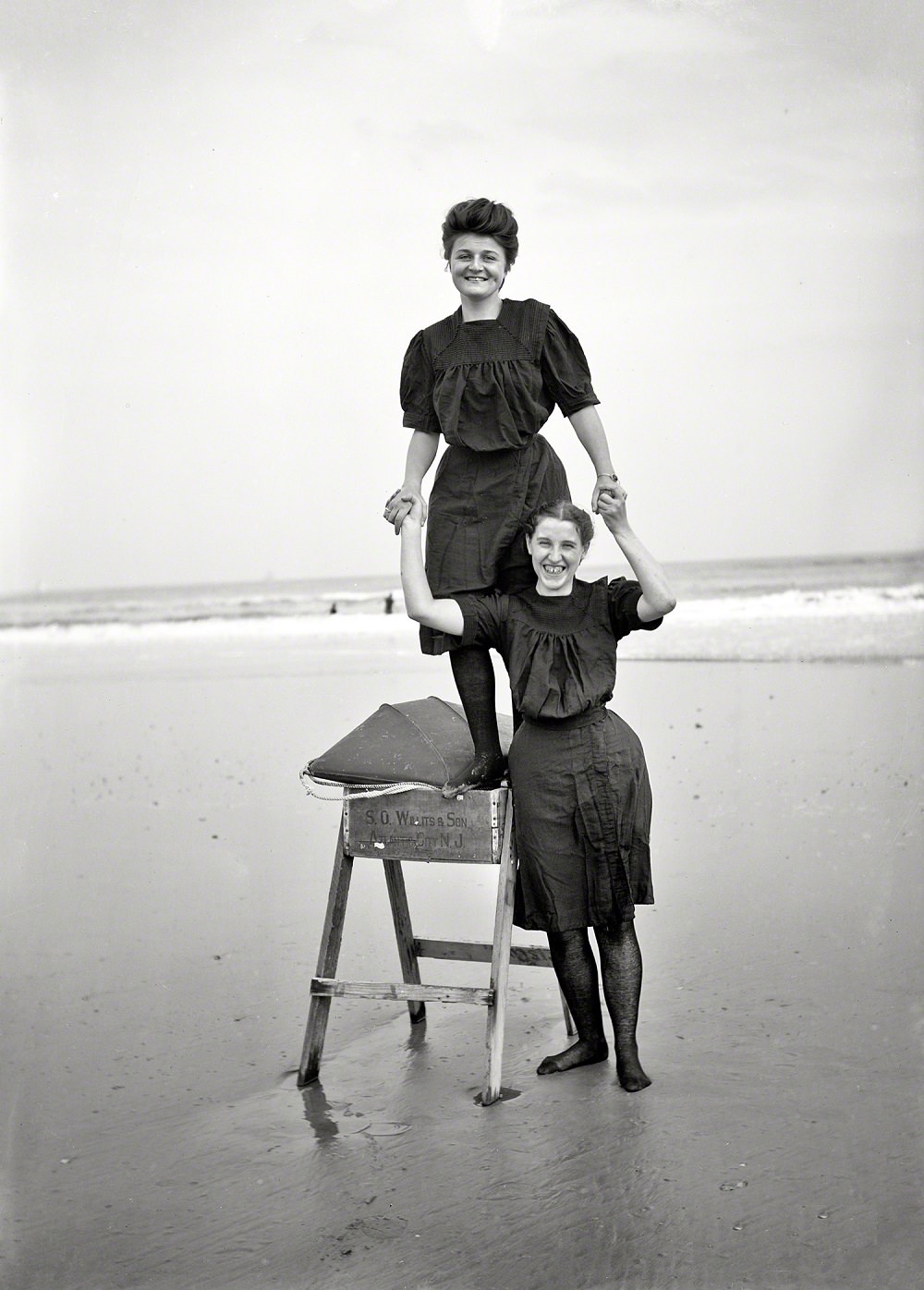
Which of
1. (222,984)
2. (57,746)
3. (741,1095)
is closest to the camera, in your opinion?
(741,1095)

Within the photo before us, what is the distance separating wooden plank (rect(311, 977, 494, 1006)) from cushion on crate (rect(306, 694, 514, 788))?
53 centimetres

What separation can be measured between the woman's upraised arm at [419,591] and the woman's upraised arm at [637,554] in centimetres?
47

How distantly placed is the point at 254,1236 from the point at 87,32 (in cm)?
369

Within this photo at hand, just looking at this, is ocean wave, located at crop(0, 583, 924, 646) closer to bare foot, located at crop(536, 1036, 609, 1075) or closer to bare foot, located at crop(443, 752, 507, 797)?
bare foot, located at crop(443, 752, 507, 797)

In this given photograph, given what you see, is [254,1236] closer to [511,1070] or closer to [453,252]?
[511,1070]

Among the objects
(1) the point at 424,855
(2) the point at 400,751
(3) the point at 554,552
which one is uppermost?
(3) the point at 554,552

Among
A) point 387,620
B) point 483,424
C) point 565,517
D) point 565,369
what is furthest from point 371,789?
point 387,620

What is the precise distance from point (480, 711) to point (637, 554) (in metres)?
0.64

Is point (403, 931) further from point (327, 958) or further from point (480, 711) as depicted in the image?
point (480, 711)

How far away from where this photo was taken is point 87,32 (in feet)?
13.6

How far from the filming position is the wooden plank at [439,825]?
3.38 m

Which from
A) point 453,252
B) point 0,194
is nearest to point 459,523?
point 453,252

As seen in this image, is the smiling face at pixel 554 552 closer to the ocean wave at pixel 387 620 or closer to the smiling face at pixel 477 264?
the smiling face at pixel 477 264

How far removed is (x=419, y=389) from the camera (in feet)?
11.6
